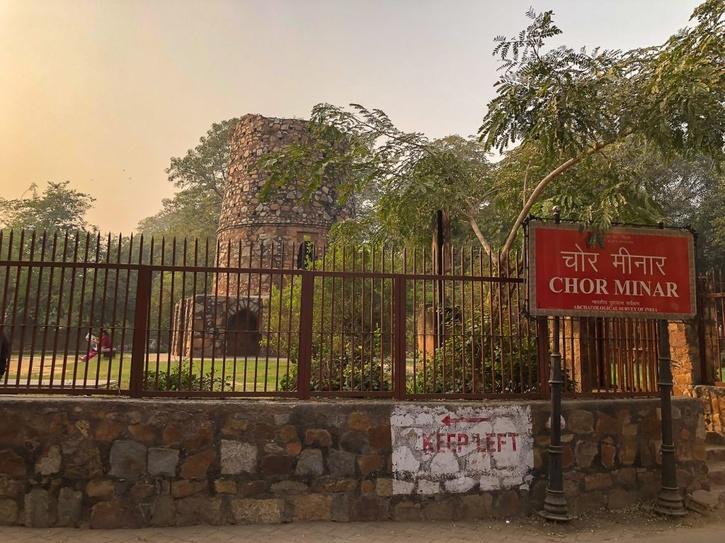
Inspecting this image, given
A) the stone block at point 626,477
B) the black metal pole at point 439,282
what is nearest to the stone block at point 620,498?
the stone block at point 626,477

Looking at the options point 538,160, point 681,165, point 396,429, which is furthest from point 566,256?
point 681,165

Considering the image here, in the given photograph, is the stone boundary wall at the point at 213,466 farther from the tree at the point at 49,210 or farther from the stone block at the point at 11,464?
the tree at the point at 49,210

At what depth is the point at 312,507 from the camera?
4.89 metres

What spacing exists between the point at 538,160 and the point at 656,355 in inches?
131

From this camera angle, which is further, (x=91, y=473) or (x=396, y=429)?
(x=396, y=429)

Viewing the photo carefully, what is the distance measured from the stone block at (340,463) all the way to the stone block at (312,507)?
232 millimetres

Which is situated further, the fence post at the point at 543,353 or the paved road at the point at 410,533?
the fence post at the point at 543,353

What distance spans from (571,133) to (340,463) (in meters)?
4.09

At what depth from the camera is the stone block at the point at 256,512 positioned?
4793mm

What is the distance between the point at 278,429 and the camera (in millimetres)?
4945

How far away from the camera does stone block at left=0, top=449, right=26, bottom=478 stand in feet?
15.3

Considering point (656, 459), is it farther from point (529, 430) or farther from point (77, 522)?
point (77, 522)

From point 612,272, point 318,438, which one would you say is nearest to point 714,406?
point 612,272

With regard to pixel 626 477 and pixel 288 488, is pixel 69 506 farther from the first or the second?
pixel 626 477
